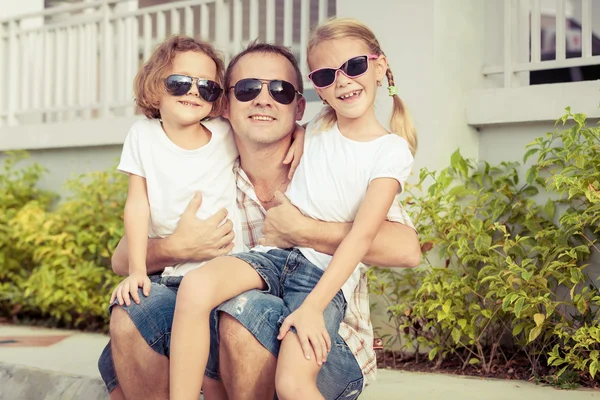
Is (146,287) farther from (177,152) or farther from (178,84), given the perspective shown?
(178,84)

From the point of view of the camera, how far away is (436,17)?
497 cm

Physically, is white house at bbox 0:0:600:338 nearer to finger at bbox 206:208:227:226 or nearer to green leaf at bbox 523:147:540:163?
green leaf at bbox 523:147:540:163

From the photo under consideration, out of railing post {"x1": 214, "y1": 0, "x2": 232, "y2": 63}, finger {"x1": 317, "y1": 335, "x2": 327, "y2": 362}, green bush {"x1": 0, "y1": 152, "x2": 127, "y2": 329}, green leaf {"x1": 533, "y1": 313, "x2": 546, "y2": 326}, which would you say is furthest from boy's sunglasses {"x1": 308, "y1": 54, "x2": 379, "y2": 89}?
railing post {"x1": 214, "y1": 0, "x2": 232, "y2": 63}

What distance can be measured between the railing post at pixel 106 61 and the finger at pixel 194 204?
16.2 ft

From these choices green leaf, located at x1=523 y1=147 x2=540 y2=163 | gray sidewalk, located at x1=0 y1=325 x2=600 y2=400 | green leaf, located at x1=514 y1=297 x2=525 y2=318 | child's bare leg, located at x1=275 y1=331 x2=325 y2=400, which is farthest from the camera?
green leaf, located at x1=523 y1=147 x2=540 y2=163

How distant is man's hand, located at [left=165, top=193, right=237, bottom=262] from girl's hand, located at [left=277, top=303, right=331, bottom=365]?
1.77 ft

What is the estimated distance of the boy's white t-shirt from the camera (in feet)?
9.84

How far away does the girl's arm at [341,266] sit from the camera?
246 centimetres

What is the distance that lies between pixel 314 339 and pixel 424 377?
2152 millimetres

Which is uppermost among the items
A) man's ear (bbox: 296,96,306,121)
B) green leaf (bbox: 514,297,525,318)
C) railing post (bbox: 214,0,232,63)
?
railing post (bbox: 214,0,232,63)

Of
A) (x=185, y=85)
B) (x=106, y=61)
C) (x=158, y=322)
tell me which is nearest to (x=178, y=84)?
(x=185, y=85)

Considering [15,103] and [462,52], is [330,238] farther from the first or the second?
[15,103]

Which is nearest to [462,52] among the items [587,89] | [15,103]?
[587,89]

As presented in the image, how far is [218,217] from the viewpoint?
9.76 feet
